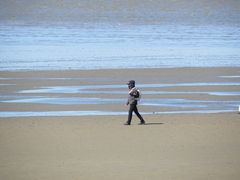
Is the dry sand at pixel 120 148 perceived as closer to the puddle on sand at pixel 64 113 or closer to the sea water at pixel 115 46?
the puddle on sand at pixel 64 113

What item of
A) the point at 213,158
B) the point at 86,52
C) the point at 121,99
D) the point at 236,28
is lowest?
the point at 213,158

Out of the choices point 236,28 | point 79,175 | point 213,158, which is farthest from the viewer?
point 236,28

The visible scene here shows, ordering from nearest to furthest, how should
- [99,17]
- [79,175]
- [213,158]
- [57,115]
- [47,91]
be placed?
[79,175], [213,158], [57,115], [47,91], [99,17]

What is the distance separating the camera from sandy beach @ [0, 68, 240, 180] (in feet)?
55.3

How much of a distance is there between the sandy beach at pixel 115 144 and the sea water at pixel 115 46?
9.23 metres

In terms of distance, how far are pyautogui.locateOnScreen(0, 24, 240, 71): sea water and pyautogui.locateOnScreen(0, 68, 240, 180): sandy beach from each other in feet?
30.3

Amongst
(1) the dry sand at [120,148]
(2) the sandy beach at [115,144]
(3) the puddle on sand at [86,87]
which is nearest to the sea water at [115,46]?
(3) the puddle on sand at [86,87]

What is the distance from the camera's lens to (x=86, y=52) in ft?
141

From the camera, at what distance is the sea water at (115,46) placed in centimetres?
3744

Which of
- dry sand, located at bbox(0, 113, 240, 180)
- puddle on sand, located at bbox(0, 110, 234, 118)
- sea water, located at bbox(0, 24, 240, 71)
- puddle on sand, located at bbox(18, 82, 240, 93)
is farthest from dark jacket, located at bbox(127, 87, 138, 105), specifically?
sea water, located at bbox(0, 24, 240, 71)

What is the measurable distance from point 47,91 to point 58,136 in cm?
858

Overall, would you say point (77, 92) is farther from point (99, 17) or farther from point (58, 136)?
point (99, 17)

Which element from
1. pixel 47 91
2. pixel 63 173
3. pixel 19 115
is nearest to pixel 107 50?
pixel 47 91

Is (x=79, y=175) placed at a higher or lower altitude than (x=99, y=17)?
lower
